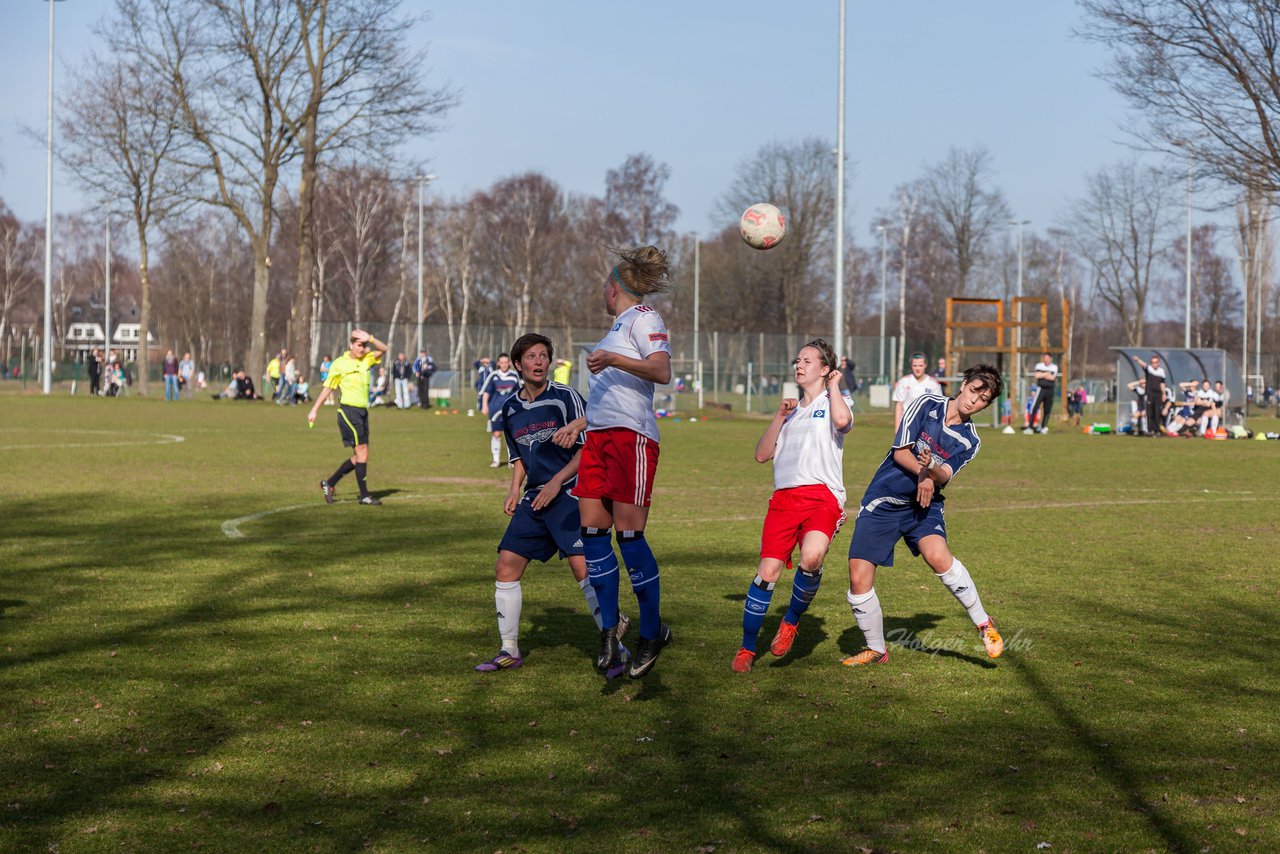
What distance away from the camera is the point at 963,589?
718 centimetres

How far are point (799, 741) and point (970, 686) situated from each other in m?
1.44

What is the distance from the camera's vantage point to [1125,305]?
76.9m

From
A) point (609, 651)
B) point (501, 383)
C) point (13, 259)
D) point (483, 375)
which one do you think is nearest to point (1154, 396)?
point (483, 375)

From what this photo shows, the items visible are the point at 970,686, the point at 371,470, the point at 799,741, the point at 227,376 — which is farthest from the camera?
the point at 227,376

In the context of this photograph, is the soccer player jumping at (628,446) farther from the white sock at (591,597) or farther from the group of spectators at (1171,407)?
the group of spectators at (1171,407)

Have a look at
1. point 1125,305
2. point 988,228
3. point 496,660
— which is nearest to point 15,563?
point 496,660

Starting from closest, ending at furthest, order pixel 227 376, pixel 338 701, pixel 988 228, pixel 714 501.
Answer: pixel 338 701, pixel 714 501, pixel 988 228, pixel 227 376

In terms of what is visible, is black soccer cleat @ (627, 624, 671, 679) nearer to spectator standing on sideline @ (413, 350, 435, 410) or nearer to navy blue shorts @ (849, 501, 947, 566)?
navy blue shorts @ (849, 501, 947, 566)

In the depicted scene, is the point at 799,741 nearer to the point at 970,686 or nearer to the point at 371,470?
the point at 970,686

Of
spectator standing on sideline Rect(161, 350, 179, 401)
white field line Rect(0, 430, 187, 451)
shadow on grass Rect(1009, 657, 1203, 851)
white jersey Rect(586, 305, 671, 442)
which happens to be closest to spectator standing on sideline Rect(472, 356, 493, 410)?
white field line Rect(0, 430, 187, 451)

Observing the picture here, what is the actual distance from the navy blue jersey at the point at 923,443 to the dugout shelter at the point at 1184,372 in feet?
100

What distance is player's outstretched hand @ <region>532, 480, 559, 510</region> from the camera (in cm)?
668

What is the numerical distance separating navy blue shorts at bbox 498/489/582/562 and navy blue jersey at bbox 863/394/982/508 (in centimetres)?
153

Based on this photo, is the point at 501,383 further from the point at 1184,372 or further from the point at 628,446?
the point at 1184,372
